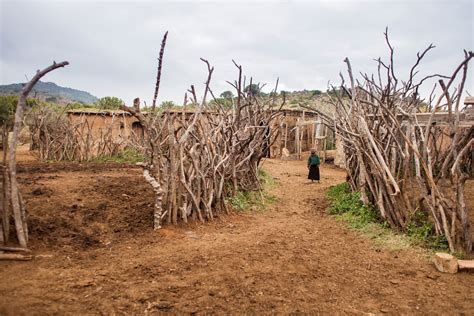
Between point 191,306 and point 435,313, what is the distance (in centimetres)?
183

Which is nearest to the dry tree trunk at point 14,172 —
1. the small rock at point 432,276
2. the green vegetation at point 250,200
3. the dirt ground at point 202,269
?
the dirt ground at point 202,269

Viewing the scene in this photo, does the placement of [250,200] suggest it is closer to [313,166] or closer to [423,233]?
[423,233]

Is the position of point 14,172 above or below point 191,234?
above

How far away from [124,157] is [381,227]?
9.46 metres

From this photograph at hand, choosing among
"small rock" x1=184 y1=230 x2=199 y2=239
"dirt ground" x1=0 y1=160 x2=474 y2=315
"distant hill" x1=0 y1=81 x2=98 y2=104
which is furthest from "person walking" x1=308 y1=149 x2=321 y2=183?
"distant hill" x1=0 y1=81 x2=98 y2=104

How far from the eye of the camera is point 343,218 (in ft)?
16.5

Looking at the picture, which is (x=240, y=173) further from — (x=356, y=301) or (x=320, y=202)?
(x=356, y=301)

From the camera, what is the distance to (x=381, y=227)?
4.37 metres

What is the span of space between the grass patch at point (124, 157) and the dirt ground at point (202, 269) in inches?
250

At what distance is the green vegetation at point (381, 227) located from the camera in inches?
148

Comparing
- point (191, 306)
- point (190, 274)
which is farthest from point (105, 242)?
point (191, 306)

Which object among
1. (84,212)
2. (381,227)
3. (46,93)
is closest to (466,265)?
(381,227)

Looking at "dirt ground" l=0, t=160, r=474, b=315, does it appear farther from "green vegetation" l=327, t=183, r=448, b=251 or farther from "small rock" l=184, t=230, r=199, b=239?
"green vegetation" l=327, t=183, r=448, b=251

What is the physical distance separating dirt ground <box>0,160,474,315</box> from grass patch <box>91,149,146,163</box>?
20.8ft
